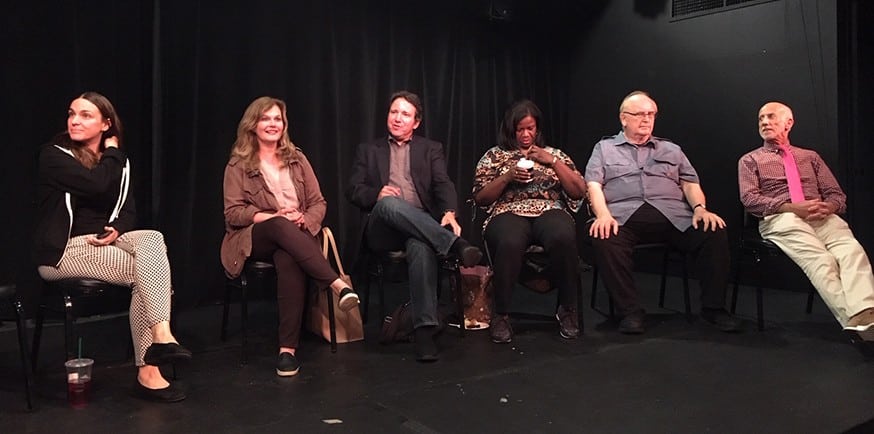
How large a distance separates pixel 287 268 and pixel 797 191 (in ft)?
8.24

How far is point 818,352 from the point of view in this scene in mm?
2916

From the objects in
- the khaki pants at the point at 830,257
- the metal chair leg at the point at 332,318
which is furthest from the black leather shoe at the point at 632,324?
the metal chair leg at the point at 332,318

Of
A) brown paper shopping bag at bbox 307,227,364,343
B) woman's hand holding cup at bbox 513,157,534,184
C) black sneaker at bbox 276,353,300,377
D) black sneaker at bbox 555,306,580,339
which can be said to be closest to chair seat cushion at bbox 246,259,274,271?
brown paper shopping bag at bbox 307,227,364,343

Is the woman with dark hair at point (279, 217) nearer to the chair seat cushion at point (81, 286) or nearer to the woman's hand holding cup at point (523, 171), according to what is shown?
the chair seat cushion at point (81, 286)

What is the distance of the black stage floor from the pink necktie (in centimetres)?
65

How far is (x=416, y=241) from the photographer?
302 cm

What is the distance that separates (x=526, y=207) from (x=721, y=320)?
107 centimetres

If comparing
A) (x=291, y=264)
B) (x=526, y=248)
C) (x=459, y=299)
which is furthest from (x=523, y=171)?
(x=291, y=264)

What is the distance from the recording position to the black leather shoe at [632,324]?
3232 millimetres

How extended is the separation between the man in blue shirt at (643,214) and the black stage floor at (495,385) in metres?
0.19

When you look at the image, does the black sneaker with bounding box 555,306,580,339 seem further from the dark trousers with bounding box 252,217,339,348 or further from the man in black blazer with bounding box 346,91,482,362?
the dark trousers with bounding box 252,217,339,348

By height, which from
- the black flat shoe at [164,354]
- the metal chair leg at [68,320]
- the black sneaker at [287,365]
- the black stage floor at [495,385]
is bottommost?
the black stage floor at [495,385]

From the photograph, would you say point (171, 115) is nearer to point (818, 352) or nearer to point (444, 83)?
point (444, 83)

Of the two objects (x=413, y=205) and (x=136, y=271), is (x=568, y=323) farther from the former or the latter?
(x=136, y=271)
